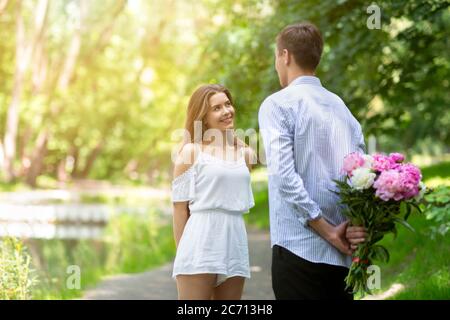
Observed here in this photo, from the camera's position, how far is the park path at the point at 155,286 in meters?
8.35

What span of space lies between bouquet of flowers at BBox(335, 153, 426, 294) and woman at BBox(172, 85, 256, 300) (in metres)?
0.69

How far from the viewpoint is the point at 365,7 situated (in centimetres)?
884

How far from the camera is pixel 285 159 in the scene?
3447 mm

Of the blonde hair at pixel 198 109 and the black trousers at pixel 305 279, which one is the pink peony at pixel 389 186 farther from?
the blonde hair at pixel 198 109

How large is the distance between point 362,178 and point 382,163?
19cm

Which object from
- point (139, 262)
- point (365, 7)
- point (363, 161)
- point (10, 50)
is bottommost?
point (139, 262)

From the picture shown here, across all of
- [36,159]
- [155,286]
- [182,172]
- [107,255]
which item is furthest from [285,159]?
[36,159]

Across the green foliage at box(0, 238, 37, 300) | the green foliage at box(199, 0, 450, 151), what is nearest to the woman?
the green foliage at box(0, 238, 37, 300)

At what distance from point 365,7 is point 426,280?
3423 millimetres

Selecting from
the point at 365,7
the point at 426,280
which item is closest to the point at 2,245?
the point at 426,280

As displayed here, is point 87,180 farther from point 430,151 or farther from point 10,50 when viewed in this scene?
point 430,151

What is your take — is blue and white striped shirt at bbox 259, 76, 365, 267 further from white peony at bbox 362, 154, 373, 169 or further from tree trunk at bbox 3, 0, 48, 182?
tree trunk at bbox 3, 0, 48, 182

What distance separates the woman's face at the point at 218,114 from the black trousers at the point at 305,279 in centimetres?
78
